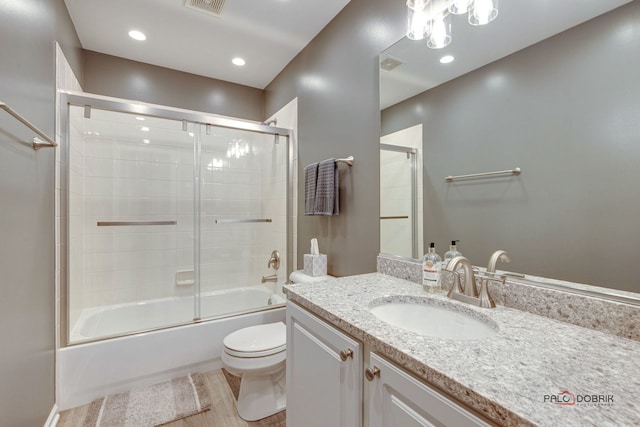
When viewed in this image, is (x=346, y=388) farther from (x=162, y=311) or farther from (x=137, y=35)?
(x=137, y=35)

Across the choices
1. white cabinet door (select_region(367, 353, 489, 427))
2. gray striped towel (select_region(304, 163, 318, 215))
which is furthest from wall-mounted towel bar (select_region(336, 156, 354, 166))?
white cabinet door (select_region(367, 353, 489, 427))

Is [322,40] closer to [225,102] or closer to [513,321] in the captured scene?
[225,102]

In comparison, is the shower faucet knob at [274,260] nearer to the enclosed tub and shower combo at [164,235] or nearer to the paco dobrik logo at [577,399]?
the enclosed tub and shower combo at [164,235]

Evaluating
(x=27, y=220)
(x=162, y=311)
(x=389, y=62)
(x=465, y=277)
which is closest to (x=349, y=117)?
(x=389, y=62)

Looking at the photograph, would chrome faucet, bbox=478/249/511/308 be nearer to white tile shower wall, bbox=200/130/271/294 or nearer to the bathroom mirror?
the bathroom mirror

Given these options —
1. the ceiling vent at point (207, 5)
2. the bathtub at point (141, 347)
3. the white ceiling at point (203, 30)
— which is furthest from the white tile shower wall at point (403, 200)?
the ceiling vent at point (207, 5)

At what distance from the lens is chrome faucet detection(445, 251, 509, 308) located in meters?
1.02

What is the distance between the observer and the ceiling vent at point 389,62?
1.54 metres

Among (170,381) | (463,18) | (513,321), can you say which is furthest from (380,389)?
(170,381)

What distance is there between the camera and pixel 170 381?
6.56 ft

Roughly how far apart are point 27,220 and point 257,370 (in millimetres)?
1357

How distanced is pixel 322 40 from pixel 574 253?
2.11 metres

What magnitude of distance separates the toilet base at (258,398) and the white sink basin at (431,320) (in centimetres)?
103

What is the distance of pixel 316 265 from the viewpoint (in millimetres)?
1983
